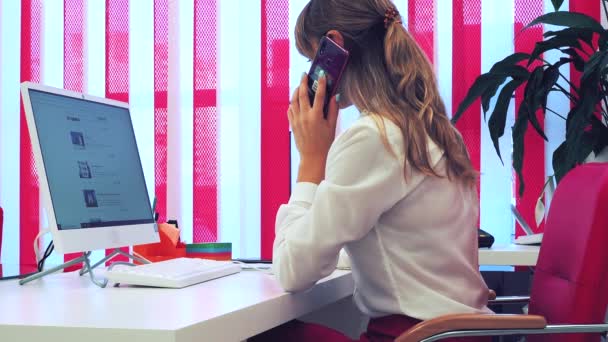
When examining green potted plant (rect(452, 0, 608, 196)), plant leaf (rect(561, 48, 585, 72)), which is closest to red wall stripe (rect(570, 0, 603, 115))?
green potted plant (rect(452, 0, 608, 196))

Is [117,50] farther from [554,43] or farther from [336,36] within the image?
[336,36]

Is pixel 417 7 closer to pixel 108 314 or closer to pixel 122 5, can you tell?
pixel 122 5

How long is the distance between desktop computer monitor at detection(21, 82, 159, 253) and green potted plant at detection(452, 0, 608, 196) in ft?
4.63

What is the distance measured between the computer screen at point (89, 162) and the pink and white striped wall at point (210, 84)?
1343 mm

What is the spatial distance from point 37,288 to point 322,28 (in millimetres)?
748

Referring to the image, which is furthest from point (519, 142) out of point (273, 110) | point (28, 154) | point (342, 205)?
point (28, 154)

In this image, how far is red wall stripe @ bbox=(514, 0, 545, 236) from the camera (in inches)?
115

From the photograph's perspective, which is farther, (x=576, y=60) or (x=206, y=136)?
(x=206, y=136)

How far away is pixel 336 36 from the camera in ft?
4.82

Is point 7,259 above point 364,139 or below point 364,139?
below

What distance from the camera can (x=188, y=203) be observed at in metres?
3.31

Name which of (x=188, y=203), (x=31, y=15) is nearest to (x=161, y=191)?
(x=188, y=203)

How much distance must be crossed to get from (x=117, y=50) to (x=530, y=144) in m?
1.87

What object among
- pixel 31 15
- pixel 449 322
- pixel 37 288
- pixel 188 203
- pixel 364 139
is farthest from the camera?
pixel 31 15
